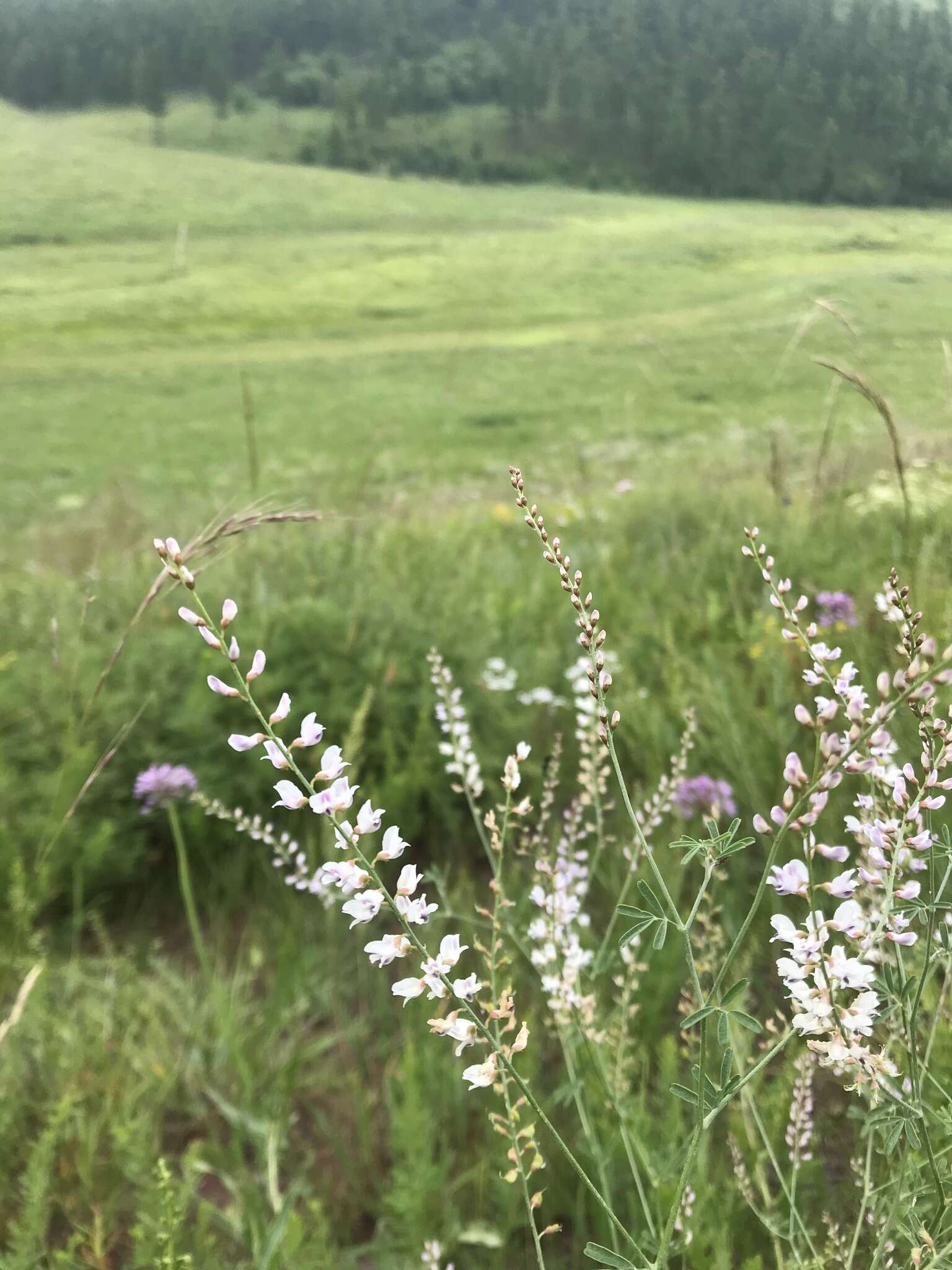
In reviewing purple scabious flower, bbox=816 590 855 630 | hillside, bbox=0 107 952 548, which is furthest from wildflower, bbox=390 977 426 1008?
hillside, bbox=0 107 952 548

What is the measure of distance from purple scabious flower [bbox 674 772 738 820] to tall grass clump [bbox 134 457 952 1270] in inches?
0.6

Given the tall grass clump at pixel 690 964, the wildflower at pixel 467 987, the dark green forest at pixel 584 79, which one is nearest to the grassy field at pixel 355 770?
the tall grass clump at pixel 690 964

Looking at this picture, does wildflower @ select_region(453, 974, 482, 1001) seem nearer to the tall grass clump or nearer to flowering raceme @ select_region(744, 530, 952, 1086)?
the tall grass clump

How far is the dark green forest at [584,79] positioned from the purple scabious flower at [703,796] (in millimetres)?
24461

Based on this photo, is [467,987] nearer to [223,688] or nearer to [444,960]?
[444,960]

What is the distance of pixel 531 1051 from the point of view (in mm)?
1422

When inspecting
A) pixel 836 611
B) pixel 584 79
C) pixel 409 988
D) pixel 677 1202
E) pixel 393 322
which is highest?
pixel 584 79

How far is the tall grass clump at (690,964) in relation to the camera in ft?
1.78

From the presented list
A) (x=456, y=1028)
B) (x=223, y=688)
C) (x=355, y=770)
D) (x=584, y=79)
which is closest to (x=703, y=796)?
(x=355, y=770)

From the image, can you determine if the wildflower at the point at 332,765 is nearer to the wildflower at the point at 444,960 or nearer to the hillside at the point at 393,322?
the wildflower at the point at 444,960

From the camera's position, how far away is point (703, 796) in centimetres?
194

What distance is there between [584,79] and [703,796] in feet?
194

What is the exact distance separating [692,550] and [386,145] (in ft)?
186

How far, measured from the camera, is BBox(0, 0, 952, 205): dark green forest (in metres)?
27.8
